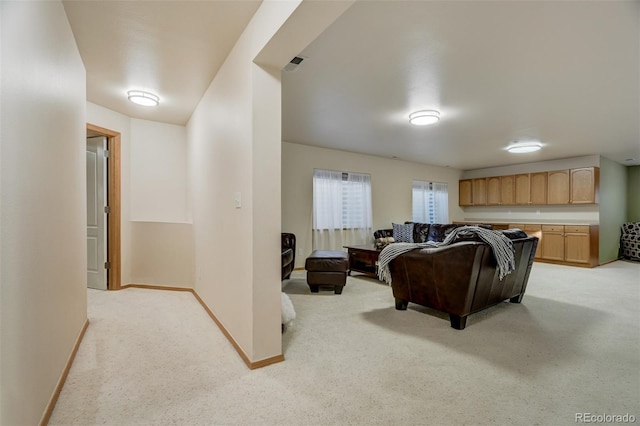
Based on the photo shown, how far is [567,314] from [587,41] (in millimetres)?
2594

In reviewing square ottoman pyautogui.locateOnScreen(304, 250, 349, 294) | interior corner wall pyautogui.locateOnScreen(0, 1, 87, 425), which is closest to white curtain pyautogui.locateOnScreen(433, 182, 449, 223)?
square ottoman pyautogui.locateOnScreen(304, 250, 349, 294)

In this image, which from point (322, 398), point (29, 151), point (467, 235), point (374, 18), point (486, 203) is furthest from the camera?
point (486, 203)

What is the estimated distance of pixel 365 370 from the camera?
2.00 meters

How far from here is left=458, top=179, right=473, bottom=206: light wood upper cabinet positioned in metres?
8.20

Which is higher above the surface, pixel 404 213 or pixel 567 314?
pixel 404 213

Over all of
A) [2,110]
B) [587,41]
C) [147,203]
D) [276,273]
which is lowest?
[276,273]

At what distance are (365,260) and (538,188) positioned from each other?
495 centimetres

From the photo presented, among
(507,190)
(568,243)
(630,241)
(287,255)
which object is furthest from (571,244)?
(287,255)

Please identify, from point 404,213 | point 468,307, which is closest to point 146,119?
point 468,307

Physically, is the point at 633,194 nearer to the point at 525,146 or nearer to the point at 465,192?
the point at 465,192

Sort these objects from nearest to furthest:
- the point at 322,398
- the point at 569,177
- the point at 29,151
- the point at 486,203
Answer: the point at 29,151
the point at 322,398
the point at 569,177
the point at 486,203

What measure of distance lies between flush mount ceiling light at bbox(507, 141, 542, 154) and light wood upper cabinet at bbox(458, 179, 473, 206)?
2.63m

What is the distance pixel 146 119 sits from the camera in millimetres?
4246

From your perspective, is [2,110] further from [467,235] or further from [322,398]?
[467,235]
